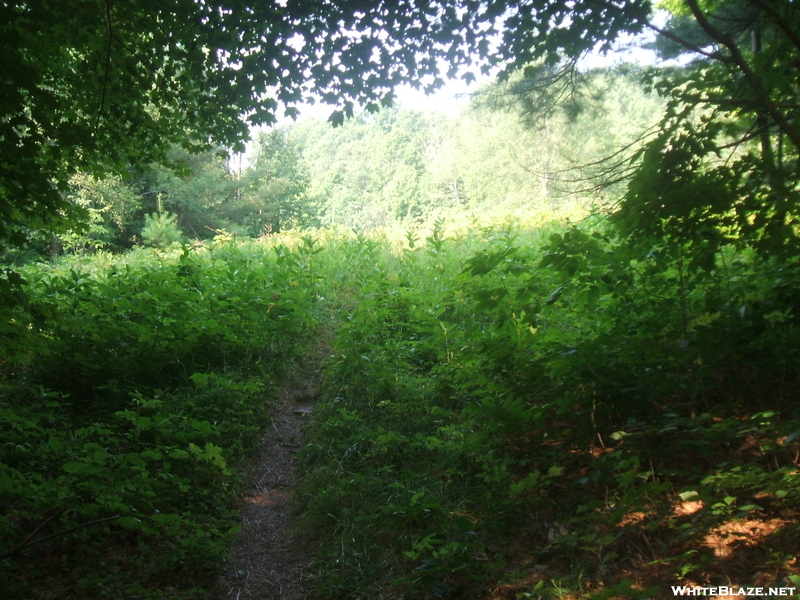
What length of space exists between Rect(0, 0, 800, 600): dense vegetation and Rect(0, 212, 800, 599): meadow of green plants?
0.02 m

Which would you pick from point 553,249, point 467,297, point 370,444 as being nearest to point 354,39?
point 467,297

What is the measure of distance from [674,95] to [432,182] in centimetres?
4322

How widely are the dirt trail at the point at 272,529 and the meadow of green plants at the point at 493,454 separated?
124mm

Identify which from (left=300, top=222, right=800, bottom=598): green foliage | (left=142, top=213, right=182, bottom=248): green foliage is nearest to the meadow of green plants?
(left=300, top=222, right=800, bottom=598): green foliage

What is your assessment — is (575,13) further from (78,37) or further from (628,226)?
(78,37)

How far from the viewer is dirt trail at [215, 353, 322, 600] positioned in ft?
11.0

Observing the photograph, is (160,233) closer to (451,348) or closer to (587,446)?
(451,348)

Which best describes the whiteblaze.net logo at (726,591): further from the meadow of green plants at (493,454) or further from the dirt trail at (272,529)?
the dirt trail at (272,529)

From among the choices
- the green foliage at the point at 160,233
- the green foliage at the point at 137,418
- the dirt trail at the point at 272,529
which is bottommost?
the dirt trail at the point at 272,529

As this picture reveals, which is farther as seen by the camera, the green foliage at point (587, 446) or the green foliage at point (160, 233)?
the green foliage at point (160, 233)

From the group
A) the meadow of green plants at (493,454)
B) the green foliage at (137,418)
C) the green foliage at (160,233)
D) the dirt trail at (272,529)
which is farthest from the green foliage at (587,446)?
the green foliage at (160,233)

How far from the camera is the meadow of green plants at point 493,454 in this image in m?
Answer: 2.72

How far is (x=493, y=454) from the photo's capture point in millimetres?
3836

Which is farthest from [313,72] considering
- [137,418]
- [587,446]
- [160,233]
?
[160,233]
